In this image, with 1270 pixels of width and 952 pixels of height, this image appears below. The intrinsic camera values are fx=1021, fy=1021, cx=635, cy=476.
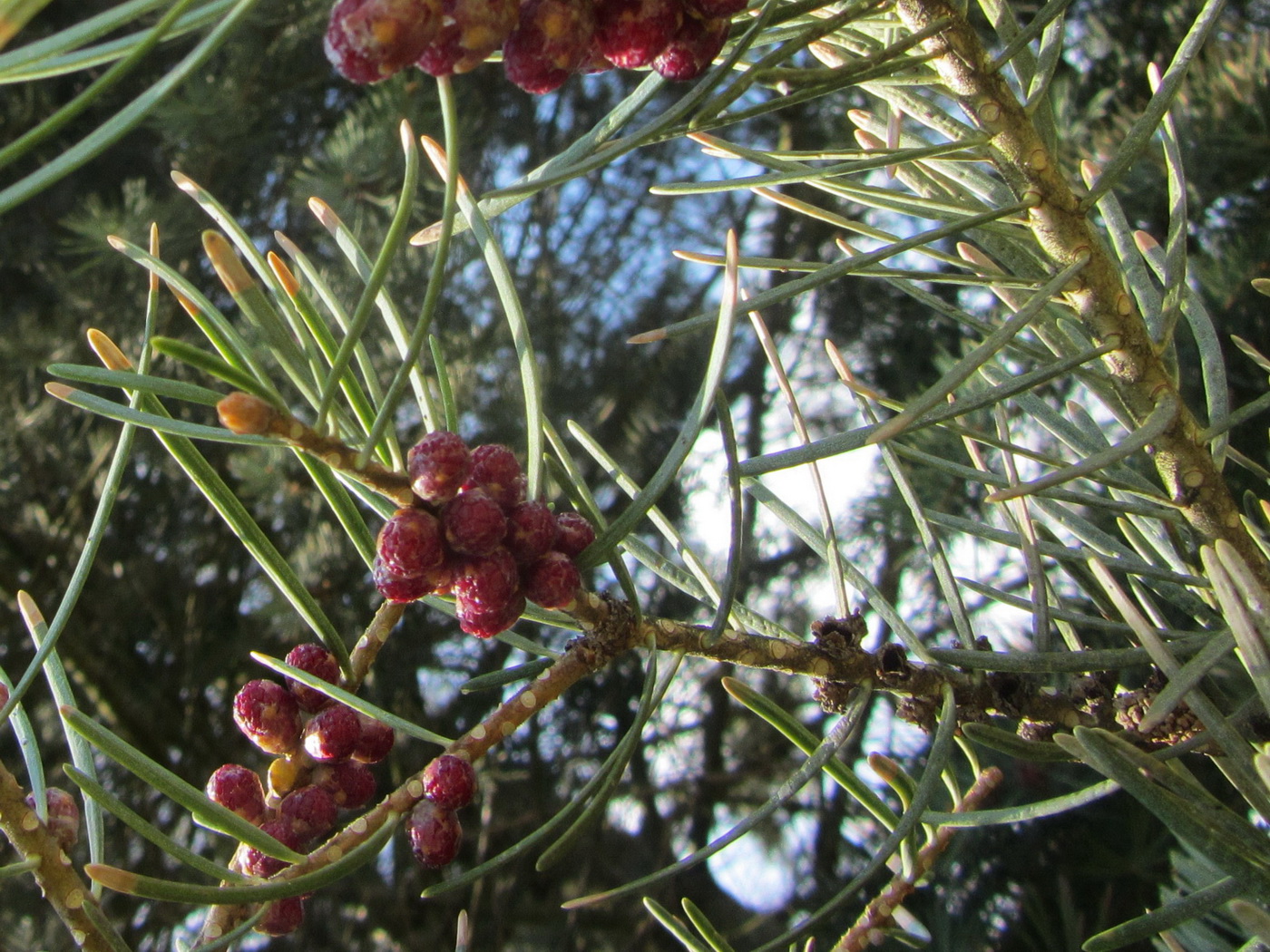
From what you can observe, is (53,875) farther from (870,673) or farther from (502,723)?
(870,673)

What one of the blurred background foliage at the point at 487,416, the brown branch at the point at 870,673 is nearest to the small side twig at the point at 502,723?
the brown branch at the point at 870,673

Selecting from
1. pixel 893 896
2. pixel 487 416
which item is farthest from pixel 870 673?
pixel 487 416

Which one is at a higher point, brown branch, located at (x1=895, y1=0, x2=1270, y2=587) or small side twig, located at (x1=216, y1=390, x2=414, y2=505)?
brown branch, located at (x1=895, y1=0, x2=1270, y2=587)

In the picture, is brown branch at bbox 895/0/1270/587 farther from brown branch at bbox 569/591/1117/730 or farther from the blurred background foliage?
the blurred background foliage

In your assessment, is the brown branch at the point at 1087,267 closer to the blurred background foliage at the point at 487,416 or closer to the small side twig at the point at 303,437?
the small side twig at the point at 303,437

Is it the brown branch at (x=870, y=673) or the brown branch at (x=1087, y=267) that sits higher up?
the brown branch at (x=1087, y=267)

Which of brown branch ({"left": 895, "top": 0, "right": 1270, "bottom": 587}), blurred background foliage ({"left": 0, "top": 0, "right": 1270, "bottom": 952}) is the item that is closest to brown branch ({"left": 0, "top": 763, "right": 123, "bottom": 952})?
brown branch ({"left": 895, "top": 0, "right": 1270, "bottom": 587})
